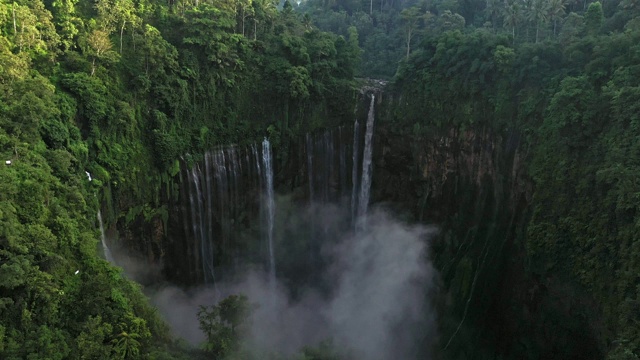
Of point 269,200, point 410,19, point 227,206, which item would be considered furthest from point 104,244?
point 410,19

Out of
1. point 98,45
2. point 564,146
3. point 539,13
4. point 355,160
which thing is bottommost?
point 355,160

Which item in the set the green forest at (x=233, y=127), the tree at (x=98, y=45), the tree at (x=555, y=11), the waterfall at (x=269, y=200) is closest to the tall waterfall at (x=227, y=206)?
the waterfall at (x=269, y=200)

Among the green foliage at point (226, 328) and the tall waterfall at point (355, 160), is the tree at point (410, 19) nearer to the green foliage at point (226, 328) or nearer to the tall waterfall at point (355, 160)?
the tall waterfall at point (355, 160)

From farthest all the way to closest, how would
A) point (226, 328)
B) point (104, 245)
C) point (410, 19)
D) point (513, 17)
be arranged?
point (410, 19) → point (513, 17) → point (104, 245) → point (226, 328)

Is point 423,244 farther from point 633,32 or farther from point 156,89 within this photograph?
point 156,89

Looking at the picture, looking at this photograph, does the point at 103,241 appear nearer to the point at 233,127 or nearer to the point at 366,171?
the point at 233,127
